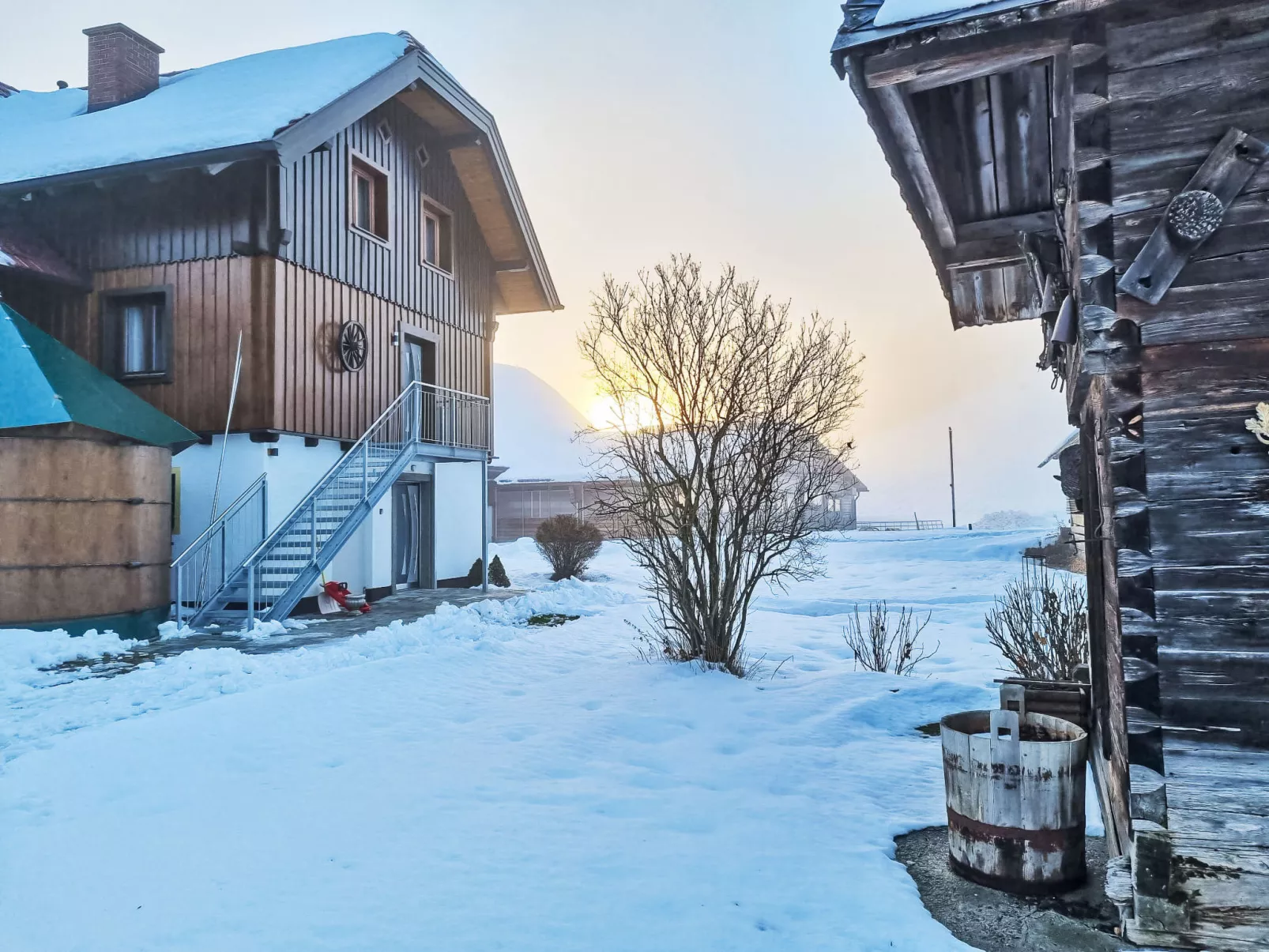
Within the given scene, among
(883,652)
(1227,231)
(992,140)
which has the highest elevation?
(992,140)

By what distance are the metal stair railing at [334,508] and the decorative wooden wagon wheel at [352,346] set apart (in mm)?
920

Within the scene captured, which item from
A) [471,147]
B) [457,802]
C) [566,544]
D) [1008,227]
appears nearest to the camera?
[457,802]

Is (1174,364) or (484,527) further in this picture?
(484,527)

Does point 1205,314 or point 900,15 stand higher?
point 900,15

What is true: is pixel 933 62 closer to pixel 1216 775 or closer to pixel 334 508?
pixel 1216 775

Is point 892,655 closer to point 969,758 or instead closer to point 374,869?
point 969,758

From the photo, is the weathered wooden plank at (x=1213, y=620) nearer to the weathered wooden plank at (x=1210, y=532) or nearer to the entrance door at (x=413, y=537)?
the weathered wooden plank at (x=1210, y=532)

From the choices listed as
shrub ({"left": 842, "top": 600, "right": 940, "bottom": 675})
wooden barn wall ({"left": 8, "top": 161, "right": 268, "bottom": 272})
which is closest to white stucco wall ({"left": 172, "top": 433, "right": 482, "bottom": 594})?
wooden barn wall ({"left": 8, "top": 161, "right": 268, "bottom": 272})

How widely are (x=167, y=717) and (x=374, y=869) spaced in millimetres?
3270

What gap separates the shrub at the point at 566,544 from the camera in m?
19.1

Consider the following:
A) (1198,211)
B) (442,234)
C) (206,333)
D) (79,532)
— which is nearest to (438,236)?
(442,234)

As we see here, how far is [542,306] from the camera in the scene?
19219 millimetres

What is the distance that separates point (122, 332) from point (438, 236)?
6.01 metres

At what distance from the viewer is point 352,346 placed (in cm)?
1395
